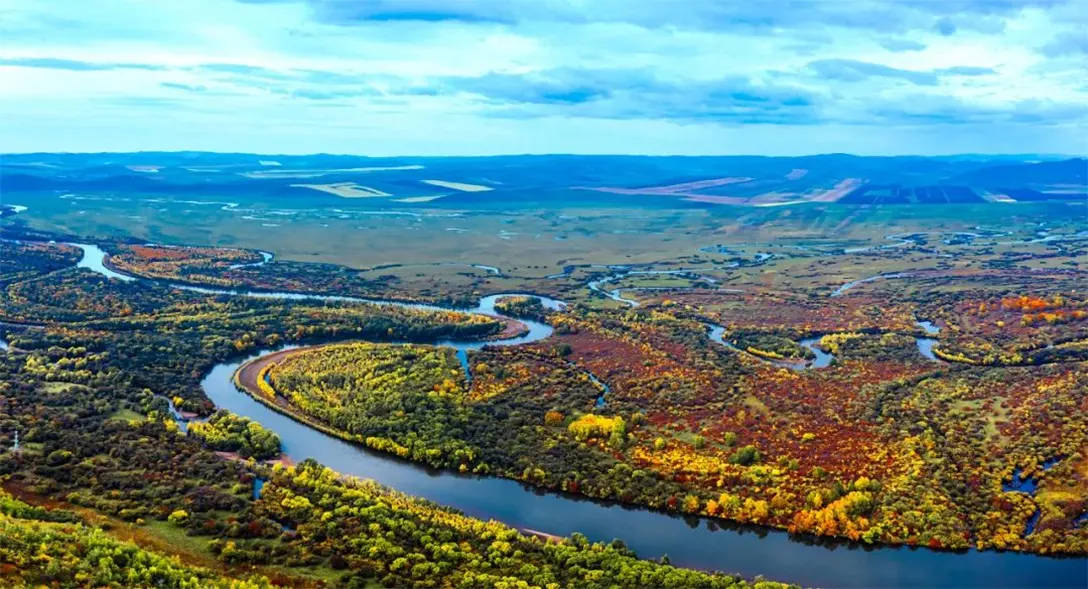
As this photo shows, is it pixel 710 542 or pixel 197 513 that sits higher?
pixel 197 513

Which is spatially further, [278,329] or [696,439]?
[278,329]

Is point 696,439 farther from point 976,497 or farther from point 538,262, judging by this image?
point 538,262

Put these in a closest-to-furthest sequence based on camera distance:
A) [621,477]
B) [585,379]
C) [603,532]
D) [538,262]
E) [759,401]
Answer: [603,532]
[621,477]
[759,401]
[585,379]
[538,262]

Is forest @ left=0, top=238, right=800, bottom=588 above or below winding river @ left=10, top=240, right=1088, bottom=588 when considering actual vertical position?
above

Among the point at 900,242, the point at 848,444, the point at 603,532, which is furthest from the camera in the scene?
the point at 900,242

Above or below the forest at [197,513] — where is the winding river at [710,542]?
below

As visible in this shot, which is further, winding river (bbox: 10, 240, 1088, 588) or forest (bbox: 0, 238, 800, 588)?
winding river (bbox: 10, 240, 1088, 588)

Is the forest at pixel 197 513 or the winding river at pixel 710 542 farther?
the winding river at pixel 710 542

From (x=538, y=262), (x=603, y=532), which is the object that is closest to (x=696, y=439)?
(x=603, y=532)
